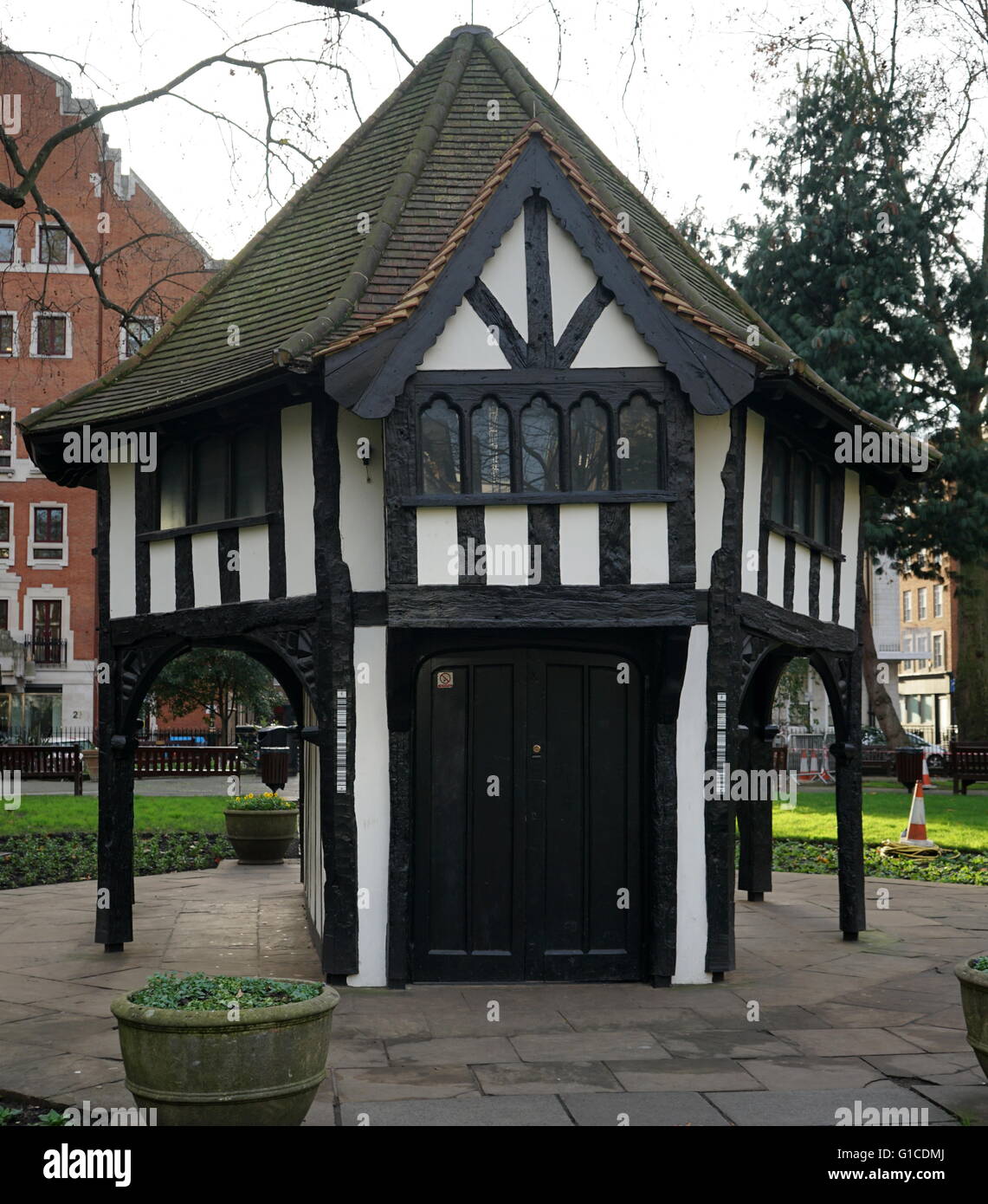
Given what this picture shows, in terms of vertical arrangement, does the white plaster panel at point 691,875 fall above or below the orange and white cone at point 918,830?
above

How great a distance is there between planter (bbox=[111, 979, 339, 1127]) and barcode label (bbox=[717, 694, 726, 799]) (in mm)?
5456

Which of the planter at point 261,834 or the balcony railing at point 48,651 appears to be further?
the balcony railing at point 48,651

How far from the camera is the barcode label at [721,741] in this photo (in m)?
11.1

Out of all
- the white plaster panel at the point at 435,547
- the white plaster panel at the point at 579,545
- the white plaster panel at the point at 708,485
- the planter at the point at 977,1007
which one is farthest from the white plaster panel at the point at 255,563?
the planter at the point at 977,1007

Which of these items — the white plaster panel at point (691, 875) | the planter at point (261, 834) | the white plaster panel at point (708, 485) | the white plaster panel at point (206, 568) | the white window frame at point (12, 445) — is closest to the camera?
the white plaster panel at point (691, 875)

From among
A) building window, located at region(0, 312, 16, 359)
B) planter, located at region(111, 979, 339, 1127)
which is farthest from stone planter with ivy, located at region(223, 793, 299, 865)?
building window, located at region(0, 312, 16, 359)

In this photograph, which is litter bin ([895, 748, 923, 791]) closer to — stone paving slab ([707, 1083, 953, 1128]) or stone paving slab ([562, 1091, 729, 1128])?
stone paving slab ([707, 1083, 953, 1128])

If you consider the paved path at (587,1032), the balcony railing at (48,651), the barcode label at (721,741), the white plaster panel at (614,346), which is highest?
the white plaster panel at (614,346)

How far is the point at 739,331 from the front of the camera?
11516 millimetres

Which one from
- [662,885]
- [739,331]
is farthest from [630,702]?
[739,331]

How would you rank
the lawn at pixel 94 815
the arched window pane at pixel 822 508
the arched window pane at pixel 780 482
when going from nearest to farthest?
the arched window pane at pixel 780 482 < the arched window pane at pixel 822 508 < the lawn at pixel 94 815

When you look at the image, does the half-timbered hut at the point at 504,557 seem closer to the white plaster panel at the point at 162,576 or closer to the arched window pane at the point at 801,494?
the white plaster panel at the point at 162,576

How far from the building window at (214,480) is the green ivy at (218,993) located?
5.93 m

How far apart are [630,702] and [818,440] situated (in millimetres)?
3552
